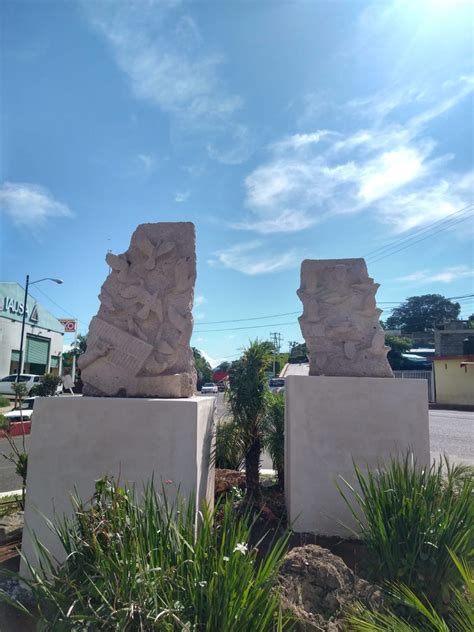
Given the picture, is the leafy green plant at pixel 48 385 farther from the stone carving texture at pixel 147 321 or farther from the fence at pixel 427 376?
the fence at pixel 427 376

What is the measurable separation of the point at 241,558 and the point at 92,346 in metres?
2.70

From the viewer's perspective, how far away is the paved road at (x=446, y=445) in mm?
6879

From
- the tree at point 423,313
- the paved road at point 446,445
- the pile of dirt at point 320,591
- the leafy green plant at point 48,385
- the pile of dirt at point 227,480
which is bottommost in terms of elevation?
the paved road at point 446,445

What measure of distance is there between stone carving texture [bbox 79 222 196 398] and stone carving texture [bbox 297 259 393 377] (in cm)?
138

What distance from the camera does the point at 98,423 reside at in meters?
3.38

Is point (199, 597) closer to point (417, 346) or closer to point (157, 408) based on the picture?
point (157, 408)

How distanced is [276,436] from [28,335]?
22418 millimetres

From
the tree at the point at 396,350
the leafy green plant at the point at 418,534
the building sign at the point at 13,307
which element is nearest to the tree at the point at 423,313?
the tree at the point at 396,350

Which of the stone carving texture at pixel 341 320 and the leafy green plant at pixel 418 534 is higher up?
the stone carving texture at pixel 341 320

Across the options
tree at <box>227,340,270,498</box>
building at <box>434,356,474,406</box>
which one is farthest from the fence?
tree at <box>227,340,270,498</box>

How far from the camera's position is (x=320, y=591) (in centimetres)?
200

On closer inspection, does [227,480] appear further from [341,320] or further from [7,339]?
[7,339]

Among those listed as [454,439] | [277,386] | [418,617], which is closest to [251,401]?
[418,617]

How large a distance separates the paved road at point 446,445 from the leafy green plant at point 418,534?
2948 millimetres
